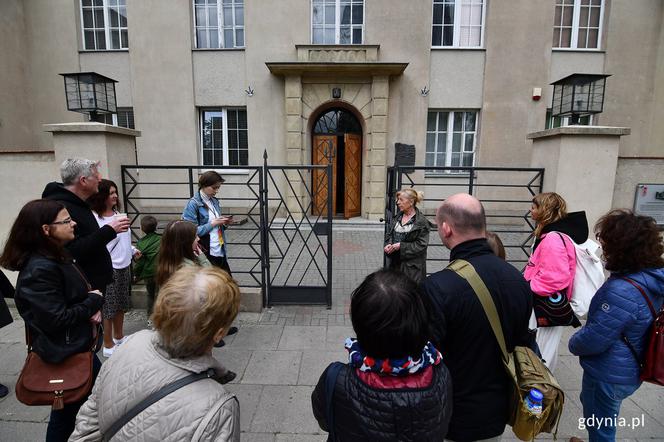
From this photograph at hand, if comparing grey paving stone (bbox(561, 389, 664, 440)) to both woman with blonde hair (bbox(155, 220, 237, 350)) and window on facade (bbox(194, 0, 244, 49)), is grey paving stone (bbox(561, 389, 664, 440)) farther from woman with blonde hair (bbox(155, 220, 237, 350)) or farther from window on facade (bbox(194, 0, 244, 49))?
window on facade (bbox(194, 0, 244, 49))

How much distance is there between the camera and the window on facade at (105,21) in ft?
36.3

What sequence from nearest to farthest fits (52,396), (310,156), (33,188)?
(52,396) → (33,188) → (310,156)

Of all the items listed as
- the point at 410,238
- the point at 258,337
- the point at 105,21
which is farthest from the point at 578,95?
the point at 105,21

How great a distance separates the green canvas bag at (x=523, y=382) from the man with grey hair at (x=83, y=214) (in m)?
2.71

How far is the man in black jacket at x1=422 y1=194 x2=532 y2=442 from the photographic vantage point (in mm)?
1693

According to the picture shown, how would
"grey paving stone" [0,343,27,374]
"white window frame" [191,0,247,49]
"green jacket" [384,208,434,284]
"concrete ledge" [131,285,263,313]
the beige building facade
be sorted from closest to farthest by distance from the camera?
1. "grey paving stone" [0,343,27,374]
2. "green jacket" [384,208,434,284]
3. "concrete ledge" [131,285,263,313]
4. the beige building facade
5. "white window frame" [191,0,247,49]

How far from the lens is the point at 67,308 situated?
7.18 ft

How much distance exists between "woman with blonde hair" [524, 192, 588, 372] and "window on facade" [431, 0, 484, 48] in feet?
30.8

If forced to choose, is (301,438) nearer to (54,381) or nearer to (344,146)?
(54,381)

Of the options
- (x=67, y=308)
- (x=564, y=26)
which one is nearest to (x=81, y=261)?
(x=67, y=308)

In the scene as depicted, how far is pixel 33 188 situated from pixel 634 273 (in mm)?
6458

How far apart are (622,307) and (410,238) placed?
7.07ft

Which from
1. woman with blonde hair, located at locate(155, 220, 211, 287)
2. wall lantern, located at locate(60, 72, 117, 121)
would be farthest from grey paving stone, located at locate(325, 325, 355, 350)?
wall lantern, located at locate(60, 72, 117, 121)

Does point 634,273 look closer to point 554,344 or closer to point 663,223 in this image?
point 554,344
